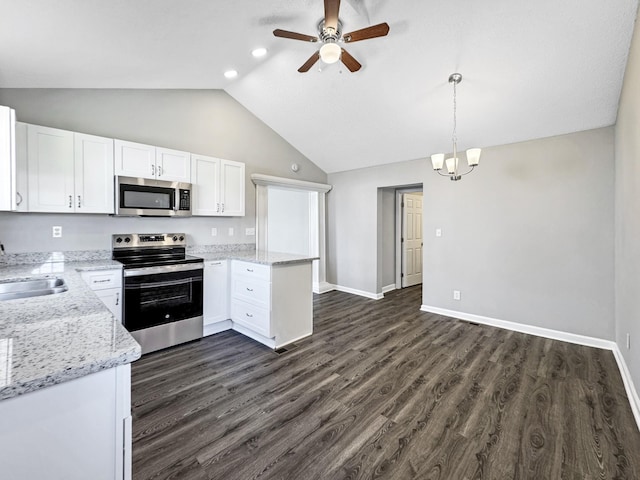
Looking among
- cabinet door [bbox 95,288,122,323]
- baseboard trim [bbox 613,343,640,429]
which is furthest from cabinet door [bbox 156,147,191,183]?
baseboard trim [bbox 613,343,640,429]

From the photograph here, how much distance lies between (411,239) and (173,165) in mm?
4620

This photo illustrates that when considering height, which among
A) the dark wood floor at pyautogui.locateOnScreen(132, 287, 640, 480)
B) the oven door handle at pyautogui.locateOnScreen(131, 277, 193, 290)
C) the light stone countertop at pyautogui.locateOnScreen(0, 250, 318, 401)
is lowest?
the dark wood floor at pyautogui.locateOnScreen(132, 287, 640, 480)

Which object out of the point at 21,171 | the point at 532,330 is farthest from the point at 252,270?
the point at 532,330

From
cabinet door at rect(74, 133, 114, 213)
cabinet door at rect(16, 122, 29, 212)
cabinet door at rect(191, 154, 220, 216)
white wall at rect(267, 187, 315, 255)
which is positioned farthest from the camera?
white wall at rect(267, 187, 315, 255)

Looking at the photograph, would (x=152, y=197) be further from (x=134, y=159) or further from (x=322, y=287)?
(x=322, y=287)

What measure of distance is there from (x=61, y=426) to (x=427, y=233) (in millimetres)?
4446

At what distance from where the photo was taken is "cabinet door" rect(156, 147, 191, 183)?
10.9 feet

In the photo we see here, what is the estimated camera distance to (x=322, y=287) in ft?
18.6

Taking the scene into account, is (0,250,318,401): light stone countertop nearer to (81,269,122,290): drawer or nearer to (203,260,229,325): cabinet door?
(81,269,122,290): drawer

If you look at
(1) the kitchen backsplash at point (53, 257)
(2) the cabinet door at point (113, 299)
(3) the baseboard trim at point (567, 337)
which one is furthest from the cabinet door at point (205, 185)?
(3) the baseboard trim at point (567, 337)

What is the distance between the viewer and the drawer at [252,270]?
3.07 metres

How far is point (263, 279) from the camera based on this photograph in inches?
122

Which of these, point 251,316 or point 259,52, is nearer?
point 259,52

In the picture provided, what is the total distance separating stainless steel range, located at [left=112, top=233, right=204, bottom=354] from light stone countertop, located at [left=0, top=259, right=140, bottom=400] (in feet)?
5.05
